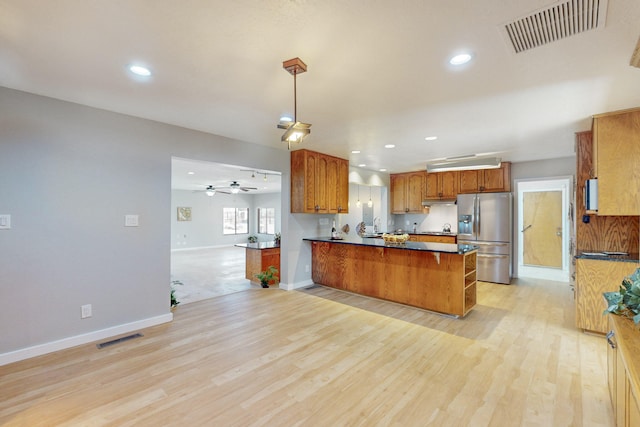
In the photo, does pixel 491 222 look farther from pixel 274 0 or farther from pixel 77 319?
pixel 77 319

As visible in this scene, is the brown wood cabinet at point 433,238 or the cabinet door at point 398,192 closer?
the brown wood cabinet at point 433,238

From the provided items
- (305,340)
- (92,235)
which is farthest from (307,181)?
(92,235)

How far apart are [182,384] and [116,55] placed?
249cm

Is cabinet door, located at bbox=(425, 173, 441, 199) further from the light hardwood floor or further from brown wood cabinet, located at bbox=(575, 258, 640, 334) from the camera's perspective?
brown wood cabinet, located at bbox=(575, 258, 640, 334)

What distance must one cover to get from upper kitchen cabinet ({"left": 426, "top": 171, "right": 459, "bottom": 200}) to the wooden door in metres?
2.65

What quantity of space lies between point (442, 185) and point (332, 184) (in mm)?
2907

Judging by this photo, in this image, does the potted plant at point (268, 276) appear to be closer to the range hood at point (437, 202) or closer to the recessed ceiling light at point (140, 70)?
the recessed ceiling light at point (140, 70)

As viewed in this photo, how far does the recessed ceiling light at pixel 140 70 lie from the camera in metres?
2.16

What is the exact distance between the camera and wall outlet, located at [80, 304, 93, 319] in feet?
9.70

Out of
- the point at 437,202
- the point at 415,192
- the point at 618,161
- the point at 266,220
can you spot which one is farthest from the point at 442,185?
the point at 266,220

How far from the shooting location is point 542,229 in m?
7.38

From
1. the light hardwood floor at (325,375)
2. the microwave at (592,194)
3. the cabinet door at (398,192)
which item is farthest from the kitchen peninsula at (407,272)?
the cabinet door at (398,192)

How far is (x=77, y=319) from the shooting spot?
9.61 ft

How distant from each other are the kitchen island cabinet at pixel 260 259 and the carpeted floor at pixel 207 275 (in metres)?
0.25
